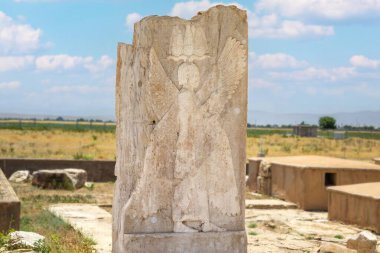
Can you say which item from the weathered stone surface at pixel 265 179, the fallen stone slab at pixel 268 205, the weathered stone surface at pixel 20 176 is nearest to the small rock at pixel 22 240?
the fallen stone slab at pixel 268 205

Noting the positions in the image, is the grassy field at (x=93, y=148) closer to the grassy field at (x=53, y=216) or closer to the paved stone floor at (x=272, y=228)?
the grassy field at (x=53, y=216)

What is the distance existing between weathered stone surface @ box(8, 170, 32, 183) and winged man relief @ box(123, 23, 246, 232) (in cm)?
1370

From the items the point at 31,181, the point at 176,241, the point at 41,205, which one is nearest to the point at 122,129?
the point at 176,241

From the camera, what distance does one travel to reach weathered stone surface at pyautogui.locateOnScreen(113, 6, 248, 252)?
642 centimetres

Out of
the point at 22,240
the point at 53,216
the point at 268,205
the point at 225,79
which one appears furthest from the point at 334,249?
the point at 268,205

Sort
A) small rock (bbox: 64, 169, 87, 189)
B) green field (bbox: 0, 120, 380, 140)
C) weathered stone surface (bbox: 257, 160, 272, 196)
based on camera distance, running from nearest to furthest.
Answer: weathered stone surface (bbox: 257, 160, 272, 196)
small rock (bbox: 64, 169, 87, 189)
green field (bbox: 0, 120, 380, 140)

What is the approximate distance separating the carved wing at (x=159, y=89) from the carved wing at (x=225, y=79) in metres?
0.31

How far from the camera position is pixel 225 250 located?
6645 millimetres

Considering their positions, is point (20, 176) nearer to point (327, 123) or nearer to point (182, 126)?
point (182, 126)

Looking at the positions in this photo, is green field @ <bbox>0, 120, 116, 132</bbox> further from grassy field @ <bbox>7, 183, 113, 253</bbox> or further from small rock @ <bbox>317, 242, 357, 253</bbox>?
small rock @ <bbox>317, 242, 357, 253</bbox>

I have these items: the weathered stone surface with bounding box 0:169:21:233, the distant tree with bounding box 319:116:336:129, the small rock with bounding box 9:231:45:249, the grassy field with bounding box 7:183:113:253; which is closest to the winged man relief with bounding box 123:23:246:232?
the grassy field with bounding box 7:183:113:253

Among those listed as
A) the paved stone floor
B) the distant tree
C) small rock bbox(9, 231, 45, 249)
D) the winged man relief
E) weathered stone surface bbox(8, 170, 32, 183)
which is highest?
the distant tree

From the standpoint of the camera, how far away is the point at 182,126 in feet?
21.5

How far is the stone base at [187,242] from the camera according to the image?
6367 millimetres
